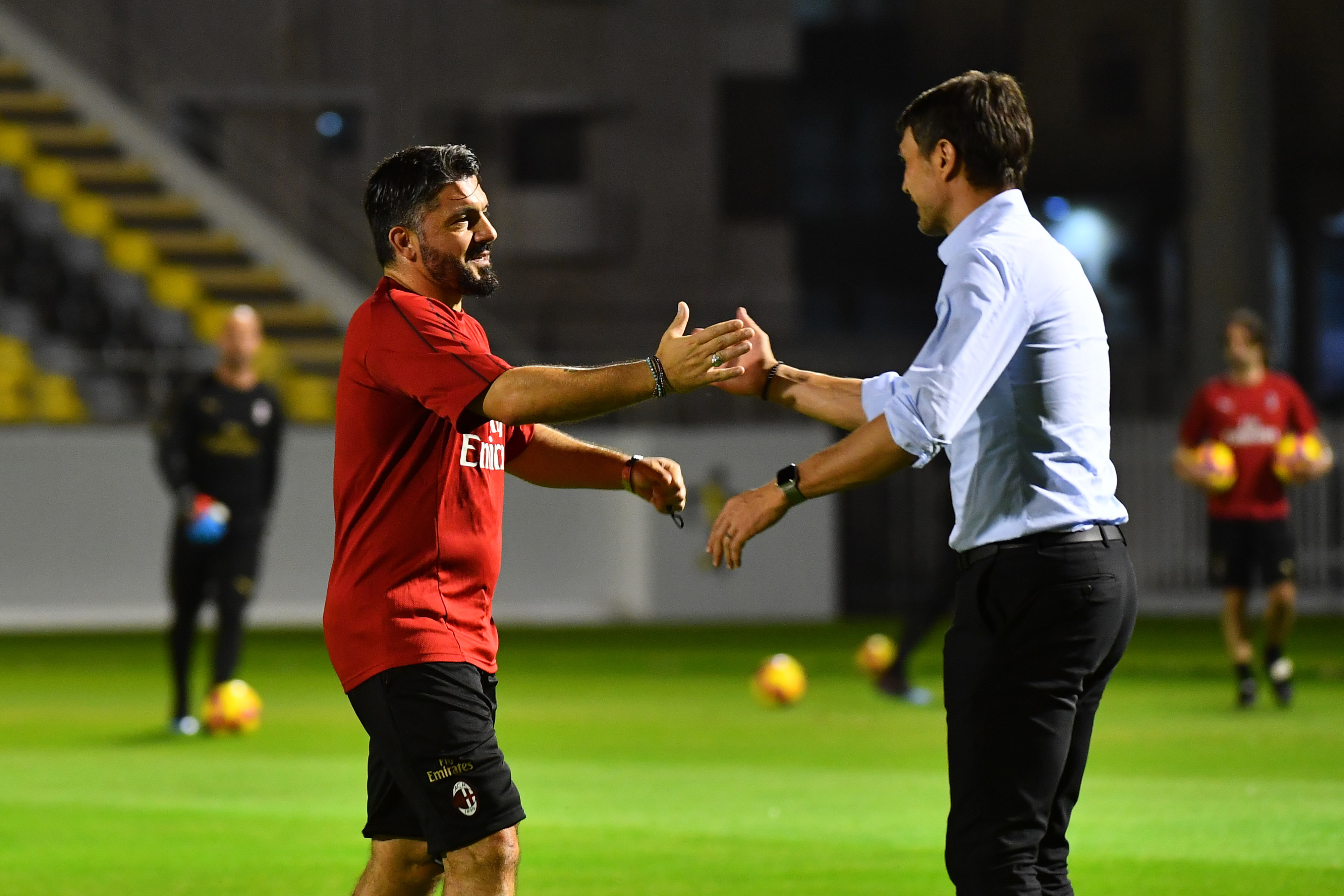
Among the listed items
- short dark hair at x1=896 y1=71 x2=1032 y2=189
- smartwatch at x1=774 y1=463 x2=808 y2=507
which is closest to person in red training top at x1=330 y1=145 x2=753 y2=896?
smartwatch at x1=774 y1=463 x2=808 y2=507

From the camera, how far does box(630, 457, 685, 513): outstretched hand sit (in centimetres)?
511

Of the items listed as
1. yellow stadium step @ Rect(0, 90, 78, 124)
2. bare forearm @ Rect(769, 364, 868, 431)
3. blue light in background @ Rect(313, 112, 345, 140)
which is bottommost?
bare forearm @ Rect(769, 364, 868, 431)

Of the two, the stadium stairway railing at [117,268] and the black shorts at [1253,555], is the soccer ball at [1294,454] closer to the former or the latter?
the black shorts at [1253,555]

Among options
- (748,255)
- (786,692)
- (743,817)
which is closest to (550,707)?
(786,692)

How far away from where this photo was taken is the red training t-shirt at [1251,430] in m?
12.2

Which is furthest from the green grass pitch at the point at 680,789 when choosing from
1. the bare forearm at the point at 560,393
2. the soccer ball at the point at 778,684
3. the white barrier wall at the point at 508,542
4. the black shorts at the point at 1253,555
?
the white barrier wall at the point at 508,542

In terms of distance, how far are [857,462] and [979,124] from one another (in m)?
0.84

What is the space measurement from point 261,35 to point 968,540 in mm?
25481

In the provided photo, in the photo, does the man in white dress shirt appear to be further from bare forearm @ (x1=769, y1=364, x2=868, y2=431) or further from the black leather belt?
bare forearm @ (x1=769, y1=364, x2=868, y2=431)

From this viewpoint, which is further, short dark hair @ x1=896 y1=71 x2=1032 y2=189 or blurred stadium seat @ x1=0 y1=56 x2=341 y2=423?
blurred stadium seat @ x1=0 y1=56 x2=341 y2=423

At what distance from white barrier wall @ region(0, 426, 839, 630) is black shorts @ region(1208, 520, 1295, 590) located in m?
8.08

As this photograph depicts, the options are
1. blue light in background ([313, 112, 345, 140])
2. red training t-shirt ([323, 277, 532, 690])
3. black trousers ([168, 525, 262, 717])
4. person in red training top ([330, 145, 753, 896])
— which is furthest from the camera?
blue light in background ([313, 112, 345, 140])

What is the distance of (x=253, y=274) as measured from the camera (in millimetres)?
25250

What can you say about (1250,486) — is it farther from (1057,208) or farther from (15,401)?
(1057,208)
